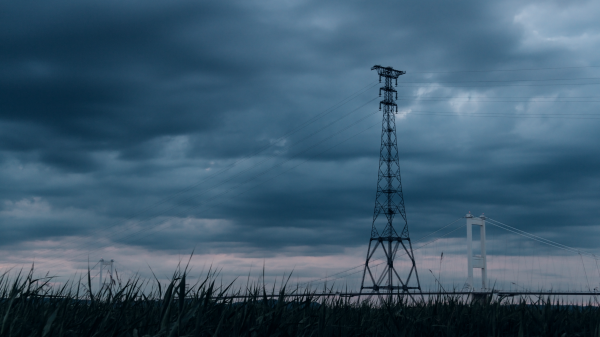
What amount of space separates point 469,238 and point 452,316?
54281 mm

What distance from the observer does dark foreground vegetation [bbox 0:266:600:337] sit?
18.4ft

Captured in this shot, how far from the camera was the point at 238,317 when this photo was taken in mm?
6367

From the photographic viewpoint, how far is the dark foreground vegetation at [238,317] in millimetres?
5598

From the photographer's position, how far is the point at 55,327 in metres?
5.29

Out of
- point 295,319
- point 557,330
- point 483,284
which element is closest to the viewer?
point 295,319

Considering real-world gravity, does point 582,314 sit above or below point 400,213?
below

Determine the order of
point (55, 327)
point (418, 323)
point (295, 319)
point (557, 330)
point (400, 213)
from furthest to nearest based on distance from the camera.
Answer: point (400, 213), point (557, 330), point (418, 323), point (295, 319), point (55, 327)

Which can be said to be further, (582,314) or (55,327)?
(582,314)

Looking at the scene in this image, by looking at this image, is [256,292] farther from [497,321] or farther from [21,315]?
[497,321]

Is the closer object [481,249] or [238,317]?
[238,317]

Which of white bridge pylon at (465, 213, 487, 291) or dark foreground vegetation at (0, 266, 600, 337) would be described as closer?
dark foreground vegetation at (0, 266, 600, 337)

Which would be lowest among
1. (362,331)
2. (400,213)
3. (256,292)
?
(362,331)

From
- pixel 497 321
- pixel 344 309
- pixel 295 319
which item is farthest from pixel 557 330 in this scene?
pixel 295 319

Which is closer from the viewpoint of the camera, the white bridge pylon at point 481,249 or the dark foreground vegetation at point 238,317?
the dark foreground vegetation at point 238,317
